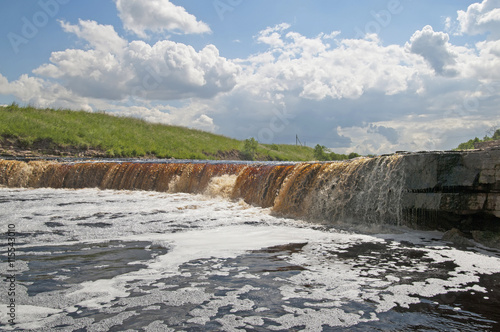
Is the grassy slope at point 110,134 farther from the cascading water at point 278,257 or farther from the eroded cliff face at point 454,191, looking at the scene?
the eroded cliff face at point 454,191

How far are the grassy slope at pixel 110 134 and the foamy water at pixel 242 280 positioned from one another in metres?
27.1

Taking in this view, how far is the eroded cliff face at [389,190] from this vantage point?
694 cm

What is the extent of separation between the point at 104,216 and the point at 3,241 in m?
2.94

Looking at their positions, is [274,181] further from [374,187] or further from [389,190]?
[389,190]

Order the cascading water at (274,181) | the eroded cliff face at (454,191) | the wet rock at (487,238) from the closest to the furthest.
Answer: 1. the wet rock at (487,238)
2. the eroded cliff face at (454,191)
3. the cascading water at (274,181)

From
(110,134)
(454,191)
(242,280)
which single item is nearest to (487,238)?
(454,191)

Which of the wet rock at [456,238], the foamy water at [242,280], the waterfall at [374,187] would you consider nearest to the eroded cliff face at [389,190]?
the waterfall at [374,187]

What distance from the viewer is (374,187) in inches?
339

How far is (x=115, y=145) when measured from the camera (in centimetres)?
3512

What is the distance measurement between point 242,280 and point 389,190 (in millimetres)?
5332

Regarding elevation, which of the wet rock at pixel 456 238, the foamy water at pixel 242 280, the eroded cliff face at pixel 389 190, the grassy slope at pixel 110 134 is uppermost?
the grassy slope at pixel 110 134

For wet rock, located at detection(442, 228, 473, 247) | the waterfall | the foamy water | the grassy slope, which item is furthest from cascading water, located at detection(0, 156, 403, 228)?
the grassy slope

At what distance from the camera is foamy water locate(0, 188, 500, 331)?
321cm

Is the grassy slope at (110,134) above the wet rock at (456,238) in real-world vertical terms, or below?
above
